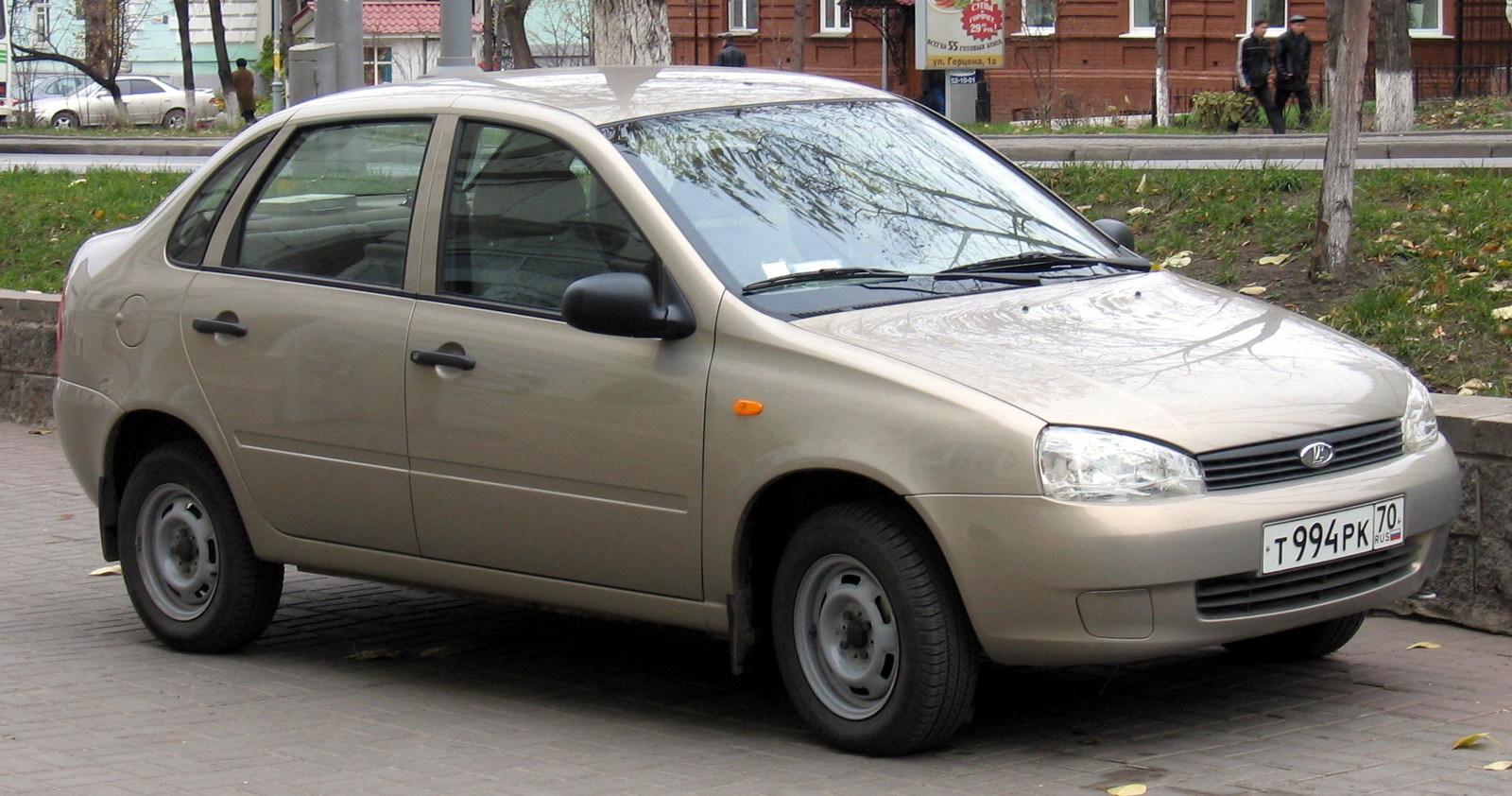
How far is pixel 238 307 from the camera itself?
243 inches

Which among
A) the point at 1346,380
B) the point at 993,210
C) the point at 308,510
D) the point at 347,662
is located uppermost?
the point at 993,210

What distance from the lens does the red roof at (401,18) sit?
5319cm

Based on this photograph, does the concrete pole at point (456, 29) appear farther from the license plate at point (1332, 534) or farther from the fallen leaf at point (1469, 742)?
the fallen leaf at point (1469, 742)

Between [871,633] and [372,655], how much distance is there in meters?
2.18

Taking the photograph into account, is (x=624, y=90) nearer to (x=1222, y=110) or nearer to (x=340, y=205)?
(x=340, y=205)

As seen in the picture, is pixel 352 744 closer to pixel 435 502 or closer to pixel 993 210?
pixel 435 502

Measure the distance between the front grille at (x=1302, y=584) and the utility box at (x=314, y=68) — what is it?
6.94 meters

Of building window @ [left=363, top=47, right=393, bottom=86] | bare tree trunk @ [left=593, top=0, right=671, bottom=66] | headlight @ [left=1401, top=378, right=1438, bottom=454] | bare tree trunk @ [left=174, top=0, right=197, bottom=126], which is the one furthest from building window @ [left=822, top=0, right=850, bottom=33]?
headlight @ [left=1401, top=378, right=1438, bottom=454]

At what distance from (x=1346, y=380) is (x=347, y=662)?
320 centimetres

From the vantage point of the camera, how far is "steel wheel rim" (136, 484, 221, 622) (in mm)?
6422

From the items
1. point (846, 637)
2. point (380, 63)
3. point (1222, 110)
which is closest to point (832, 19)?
point (1222, 110)

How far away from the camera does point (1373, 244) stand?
10.1 metres

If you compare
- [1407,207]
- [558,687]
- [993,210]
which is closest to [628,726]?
[558,687]

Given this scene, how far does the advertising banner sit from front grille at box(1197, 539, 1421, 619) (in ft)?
81.6
